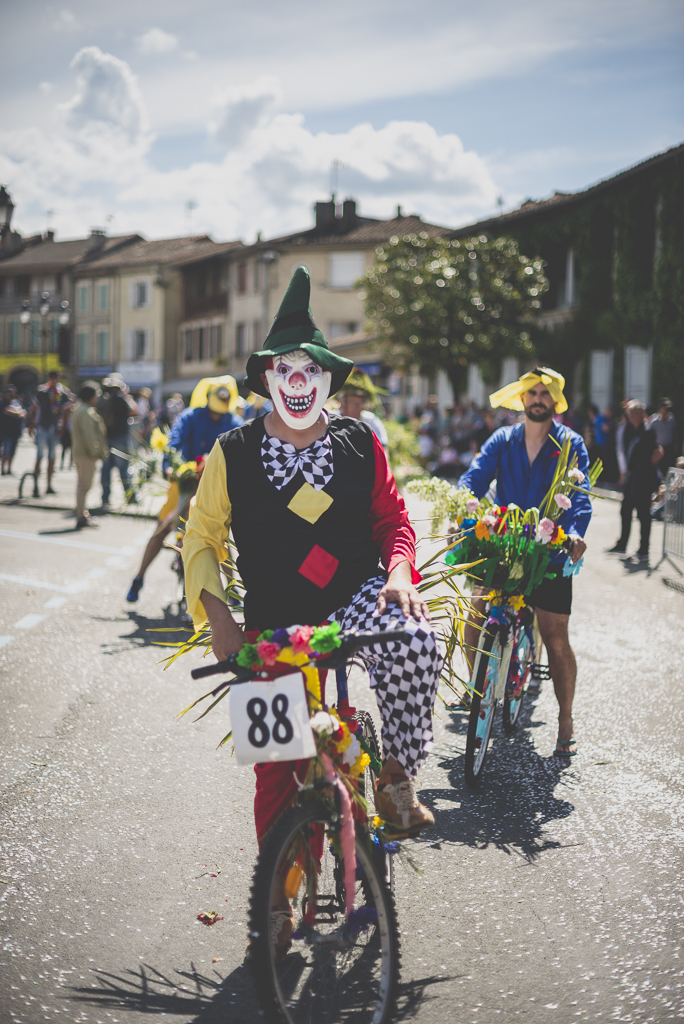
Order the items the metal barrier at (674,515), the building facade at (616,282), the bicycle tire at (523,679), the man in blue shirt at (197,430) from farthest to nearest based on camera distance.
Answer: the building facade at (616,282) < the metal barrier at (674,515) < the man in blue shirt at (197,430) < the bicycle tire at (523,679)

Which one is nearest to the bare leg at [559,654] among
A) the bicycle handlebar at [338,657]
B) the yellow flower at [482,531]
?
the yellow flower at [482,531]

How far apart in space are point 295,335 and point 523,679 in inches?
115

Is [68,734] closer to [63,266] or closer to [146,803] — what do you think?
[146,803]

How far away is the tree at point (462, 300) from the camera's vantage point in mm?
31609

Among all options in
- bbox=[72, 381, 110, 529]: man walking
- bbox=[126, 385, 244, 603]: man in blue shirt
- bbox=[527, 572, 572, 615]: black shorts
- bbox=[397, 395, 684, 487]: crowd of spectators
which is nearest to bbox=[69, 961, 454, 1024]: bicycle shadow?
bbox=[527, 572, 572, 615]: black shorts

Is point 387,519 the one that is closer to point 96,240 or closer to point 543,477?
point 543,477

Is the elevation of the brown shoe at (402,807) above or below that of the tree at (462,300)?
below

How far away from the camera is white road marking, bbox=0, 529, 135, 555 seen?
1283cm

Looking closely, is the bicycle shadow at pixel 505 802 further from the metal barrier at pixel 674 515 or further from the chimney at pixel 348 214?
the chimney at pixel 348 214

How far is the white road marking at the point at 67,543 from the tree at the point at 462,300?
64.5 ft

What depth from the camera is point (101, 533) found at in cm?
1458

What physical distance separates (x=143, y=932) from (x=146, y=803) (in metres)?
1.19

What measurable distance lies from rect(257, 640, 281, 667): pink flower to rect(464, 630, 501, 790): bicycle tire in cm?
209

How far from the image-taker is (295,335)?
3564 mm
